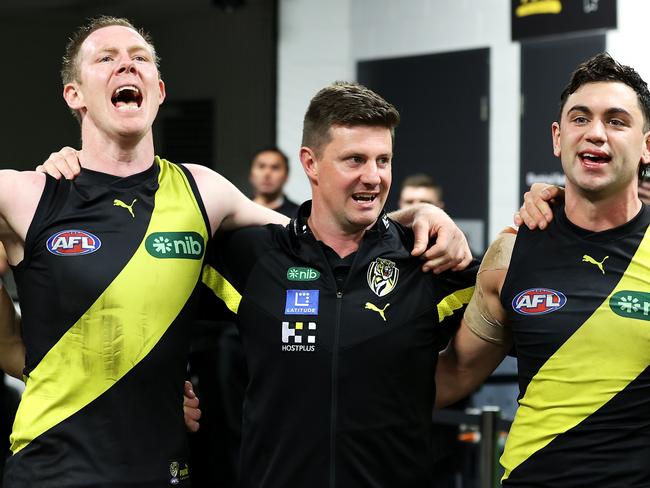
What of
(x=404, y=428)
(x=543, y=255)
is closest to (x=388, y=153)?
(x=543, y=255)

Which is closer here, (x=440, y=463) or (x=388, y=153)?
(x=388, y=153)

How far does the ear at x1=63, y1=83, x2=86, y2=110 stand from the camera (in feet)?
8.75

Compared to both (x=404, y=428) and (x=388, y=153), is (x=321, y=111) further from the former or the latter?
(x=404, y=428)

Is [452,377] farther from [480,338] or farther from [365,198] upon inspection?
[365,198]

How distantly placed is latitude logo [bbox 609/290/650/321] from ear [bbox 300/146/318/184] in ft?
2.65

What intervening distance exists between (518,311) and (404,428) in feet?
1.30

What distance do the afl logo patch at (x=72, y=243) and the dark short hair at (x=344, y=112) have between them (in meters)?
0.60

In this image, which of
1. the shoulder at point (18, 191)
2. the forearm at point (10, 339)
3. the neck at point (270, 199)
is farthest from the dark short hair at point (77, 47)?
the neck at point (270, 199)

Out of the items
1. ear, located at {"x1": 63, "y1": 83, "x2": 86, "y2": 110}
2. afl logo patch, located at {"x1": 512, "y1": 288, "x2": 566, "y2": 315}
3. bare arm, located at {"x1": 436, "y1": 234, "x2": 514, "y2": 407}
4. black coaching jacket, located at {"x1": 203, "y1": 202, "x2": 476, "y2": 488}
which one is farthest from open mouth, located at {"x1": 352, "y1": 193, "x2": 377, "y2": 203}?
ear, located at {"x1": 63, "y1": 83, "x2": 86, "y2": 110}

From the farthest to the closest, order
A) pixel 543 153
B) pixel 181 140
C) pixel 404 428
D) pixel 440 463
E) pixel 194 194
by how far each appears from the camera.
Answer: pixel 181 140, pixel 543 153, pixel 440 463, pixel 194 194, pixel 404 428

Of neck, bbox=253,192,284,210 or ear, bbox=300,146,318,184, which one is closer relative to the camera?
ear, bbox=300,146,318,184

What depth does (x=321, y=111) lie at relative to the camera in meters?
2.59

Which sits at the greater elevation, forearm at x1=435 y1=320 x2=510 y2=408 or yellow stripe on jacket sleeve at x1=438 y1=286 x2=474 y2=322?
yellow stripe on jacket sleeve at x1=438 y1=286 x2=474 y2=322

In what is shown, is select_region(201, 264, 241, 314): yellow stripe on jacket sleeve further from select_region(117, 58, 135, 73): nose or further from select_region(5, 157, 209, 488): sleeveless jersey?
select_region(117, 58, 135, 73): nose
